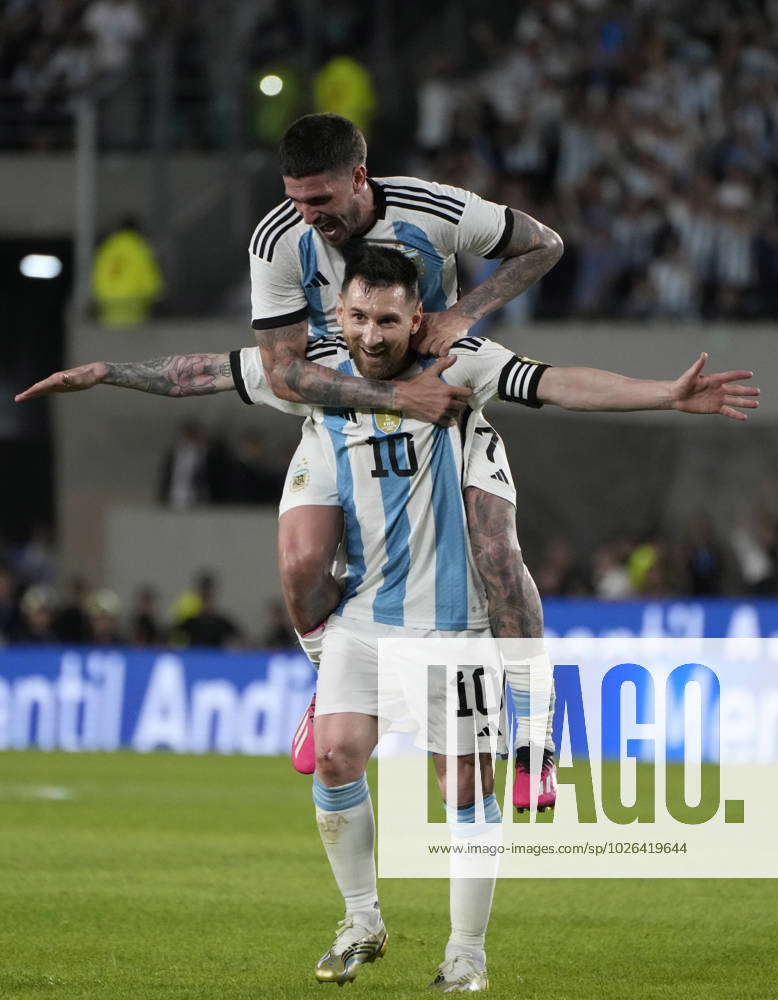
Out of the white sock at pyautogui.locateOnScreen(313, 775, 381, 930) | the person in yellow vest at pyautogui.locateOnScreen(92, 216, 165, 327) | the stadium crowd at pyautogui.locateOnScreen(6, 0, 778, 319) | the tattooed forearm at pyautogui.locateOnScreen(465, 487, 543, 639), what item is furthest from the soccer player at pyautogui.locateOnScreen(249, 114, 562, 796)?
the person in yellow vest at pyautogui.locateOnScreen(92, 216, 165, 327)

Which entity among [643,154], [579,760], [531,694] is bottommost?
[579,760]

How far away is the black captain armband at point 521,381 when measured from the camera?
625cm

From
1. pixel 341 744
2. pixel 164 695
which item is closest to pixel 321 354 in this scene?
pixel 341 744

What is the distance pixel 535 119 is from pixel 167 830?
10.7 meters

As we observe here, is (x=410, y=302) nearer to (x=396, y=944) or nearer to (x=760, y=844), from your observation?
(x=396, y=944)

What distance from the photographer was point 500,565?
6.46 meters

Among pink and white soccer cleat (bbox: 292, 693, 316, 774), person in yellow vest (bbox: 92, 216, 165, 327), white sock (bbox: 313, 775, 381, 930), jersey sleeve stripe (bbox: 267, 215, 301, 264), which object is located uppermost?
person in yellow vest (bbox: 92, 216, 165, 327)

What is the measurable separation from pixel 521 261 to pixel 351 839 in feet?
6.98

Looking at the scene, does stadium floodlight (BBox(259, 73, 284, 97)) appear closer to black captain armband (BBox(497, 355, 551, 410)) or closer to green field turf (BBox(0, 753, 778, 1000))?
green field turf (BBox(0, 753, 778, 1000))

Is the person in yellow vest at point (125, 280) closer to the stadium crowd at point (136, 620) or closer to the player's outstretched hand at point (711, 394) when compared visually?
the stadium crowd at point (136, 620)

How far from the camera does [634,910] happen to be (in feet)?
27.5

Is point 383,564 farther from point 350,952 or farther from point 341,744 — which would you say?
point 350,952

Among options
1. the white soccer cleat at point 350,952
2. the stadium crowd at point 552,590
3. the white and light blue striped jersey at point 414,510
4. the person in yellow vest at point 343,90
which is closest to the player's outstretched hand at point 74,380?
the white and light blue striped jersey at point 414,510

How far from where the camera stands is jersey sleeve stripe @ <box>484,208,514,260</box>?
22.2ft
